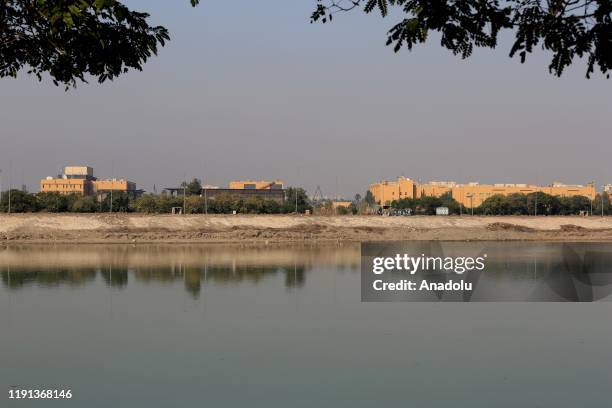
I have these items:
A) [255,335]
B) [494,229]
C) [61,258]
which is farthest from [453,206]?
[255,335]

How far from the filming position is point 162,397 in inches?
481

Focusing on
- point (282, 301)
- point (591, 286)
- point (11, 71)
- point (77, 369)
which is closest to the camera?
point (11, 71)

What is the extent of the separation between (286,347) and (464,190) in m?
137

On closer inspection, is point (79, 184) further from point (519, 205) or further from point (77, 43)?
point (77, 43)

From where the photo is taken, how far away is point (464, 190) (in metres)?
149

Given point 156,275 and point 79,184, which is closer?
point 156,275

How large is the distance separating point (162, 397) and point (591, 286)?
2107 cm

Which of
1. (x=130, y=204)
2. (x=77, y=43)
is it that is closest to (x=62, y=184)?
(x=130, y=204)

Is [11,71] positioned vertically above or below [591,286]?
above

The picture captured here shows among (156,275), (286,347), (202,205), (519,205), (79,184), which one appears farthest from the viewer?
(79,184)

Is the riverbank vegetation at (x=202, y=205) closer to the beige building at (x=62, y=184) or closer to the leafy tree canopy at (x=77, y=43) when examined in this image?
the leafy tree canopy at (x=77, y=43)

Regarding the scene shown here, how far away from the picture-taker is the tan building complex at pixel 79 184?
161000 mm

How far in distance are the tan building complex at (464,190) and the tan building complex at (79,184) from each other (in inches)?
2152

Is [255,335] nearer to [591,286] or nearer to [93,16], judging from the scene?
[93,16]
